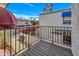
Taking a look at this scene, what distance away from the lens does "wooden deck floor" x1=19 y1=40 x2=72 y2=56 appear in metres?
2.26

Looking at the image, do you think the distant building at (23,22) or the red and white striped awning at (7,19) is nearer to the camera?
the red and white striped awning at (7,19)

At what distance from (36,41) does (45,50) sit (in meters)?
0.22

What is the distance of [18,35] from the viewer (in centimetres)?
228

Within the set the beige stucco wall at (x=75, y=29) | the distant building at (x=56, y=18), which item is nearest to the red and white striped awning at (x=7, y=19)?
the distant building at (x=56, y=18)

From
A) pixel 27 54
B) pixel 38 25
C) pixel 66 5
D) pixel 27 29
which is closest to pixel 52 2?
pixel 66 5

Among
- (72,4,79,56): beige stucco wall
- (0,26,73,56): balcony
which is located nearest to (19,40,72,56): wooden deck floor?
(0,26,73,56): balcony

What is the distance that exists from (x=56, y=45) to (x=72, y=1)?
770 mm

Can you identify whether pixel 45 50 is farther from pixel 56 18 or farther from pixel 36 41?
pixel 56 18

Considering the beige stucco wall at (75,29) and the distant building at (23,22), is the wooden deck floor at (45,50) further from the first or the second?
the distant building at (23,22)

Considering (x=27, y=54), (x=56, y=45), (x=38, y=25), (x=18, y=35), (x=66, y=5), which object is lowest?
(x=27, y=54)

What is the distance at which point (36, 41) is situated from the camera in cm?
234

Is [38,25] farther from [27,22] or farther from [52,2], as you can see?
[52,2]

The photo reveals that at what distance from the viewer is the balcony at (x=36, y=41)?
7.30 ft

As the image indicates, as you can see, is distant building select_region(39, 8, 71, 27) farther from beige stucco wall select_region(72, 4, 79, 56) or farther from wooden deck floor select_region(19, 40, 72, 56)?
wooden deck floor select_region(19, 40, 72, 56)
